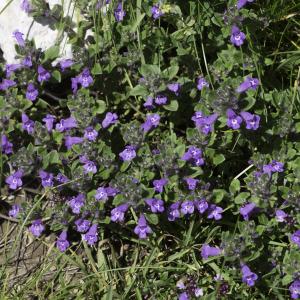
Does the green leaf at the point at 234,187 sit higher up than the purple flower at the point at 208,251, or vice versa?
the green leaf at the point at 234,187

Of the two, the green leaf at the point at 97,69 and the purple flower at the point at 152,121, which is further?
the green leaf at the point at 97,69

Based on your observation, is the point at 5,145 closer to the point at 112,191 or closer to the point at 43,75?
the point at 43,75

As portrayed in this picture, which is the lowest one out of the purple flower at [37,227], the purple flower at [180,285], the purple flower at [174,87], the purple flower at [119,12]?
the purple flower at [180,285]

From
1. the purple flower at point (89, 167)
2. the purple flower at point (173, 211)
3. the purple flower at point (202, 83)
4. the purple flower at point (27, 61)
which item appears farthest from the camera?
the purple flower at point (27, 61)

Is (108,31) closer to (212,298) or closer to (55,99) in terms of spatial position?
(55,99)

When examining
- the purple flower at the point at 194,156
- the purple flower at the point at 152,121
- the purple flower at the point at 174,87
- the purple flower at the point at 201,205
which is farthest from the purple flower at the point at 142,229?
the purple flower at the point at 174,87

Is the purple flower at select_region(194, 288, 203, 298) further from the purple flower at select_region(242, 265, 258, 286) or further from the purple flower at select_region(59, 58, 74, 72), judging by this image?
the purple flower at select_region(59, 58, 74, 72)

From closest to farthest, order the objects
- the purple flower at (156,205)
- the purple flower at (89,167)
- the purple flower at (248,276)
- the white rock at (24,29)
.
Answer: the purple flower at (248,276) → the purple flower at (156,205) → the purple flower at (89,167) → the white rock at (24,29)

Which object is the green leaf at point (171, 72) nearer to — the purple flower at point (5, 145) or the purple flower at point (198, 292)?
the purple flower at point (5, 145)
